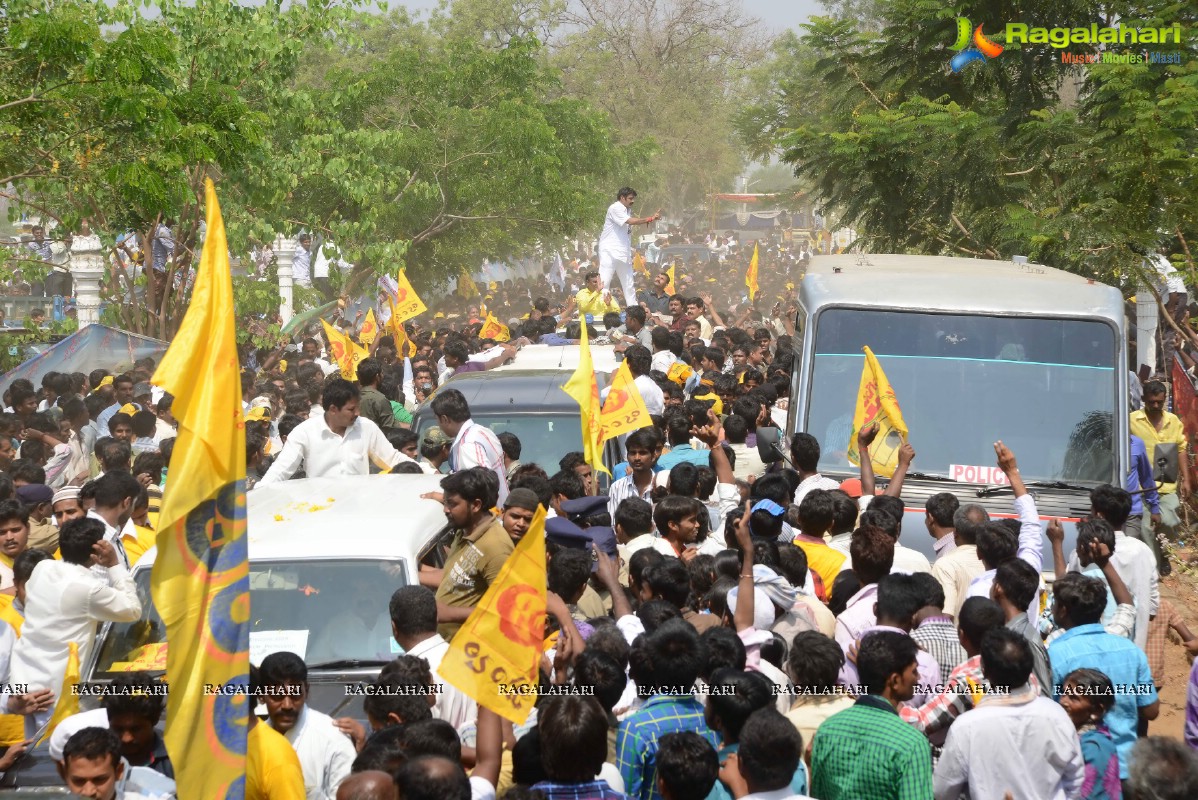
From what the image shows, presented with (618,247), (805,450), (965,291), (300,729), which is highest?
(618,247)

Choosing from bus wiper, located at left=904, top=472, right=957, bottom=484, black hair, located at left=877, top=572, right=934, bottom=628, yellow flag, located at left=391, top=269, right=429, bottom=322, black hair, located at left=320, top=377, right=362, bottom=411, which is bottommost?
bus wiper, located at left=904, top=472, right=957, bottom=484

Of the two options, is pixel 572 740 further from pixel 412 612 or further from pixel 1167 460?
pixel 1167 460

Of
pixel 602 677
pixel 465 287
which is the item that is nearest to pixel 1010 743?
pixel 602 677

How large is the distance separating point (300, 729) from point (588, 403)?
396 centimetres

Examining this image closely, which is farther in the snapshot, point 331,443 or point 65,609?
point 331,443

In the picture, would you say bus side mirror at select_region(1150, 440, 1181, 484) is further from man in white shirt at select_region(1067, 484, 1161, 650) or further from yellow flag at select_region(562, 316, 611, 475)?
yellow flag at select_region(562, 316, 611, 475)

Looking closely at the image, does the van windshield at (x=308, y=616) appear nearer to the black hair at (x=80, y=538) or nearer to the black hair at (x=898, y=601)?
the black hair at (x=80, y=538)

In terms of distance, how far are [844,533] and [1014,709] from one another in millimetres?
2565

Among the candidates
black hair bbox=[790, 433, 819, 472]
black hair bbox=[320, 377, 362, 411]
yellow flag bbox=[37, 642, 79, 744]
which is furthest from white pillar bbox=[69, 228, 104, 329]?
yellow flag bbox=[37, 642, 79, 744]

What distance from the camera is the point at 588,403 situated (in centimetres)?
827

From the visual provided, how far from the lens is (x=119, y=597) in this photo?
5.51 metres

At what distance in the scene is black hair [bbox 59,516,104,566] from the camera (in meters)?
5.62

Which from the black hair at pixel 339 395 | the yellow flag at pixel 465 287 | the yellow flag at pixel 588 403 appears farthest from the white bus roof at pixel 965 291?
the yellow flag at pixel 465 287

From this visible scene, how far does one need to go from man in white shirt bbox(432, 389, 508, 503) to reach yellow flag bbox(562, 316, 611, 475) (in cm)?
53
